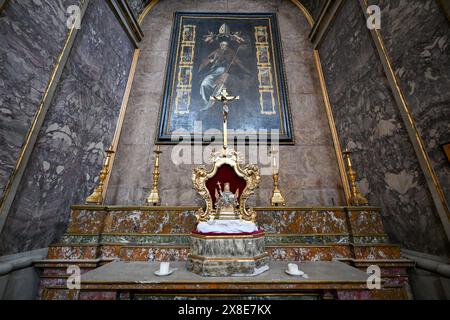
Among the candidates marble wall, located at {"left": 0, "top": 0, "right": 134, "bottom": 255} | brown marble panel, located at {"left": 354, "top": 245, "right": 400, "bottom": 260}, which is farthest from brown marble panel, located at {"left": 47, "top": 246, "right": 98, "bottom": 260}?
brown marble panel, located at {"left": 354, "top": 245, "right": 400, "bottom": 260}

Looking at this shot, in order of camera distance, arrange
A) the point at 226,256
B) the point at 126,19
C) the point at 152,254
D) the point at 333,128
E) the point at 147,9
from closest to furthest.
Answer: the point at 226,256 → the point at 152,254 → the point at 333,128 → the point at 126,19 → the point at 147,9

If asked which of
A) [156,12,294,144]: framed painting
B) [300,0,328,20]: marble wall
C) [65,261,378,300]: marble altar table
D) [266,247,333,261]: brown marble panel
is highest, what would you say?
[300,0,328,20]: marble wall

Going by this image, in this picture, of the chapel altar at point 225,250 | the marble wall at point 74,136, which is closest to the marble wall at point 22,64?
the marble wall at point 74,136

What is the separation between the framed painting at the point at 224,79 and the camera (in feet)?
15.3

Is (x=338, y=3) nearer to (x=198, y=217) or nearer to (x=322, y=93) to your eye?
(x=322, y=93)

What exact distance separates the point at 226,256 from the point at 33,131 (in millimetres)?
3222

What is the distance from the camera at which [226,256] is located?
7.29 feet

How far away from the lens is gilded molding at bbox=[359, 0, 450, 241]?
2.46 metres

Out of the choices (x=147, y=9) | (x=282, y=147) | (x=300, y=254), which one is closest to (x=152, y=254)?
(x=300, y=254)

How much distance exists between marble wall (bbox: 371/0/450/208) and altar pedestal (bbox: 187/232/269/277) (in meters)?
2.57

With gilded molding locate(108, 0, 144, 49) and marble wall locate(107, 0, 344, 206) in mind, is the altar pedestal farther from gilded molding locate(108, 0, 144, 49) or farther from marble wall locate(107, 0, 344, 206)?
gilded molding locate(108, 0, 144, 49)

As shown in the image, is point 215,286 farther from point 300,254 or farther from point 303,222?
point 303,222

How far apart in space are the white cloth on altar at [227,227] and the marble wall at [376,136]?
8.00 feet

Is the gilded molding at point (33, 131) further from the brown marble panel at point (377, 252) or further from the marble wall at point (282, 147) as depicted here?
the brown marble panel at point (377, 252)
